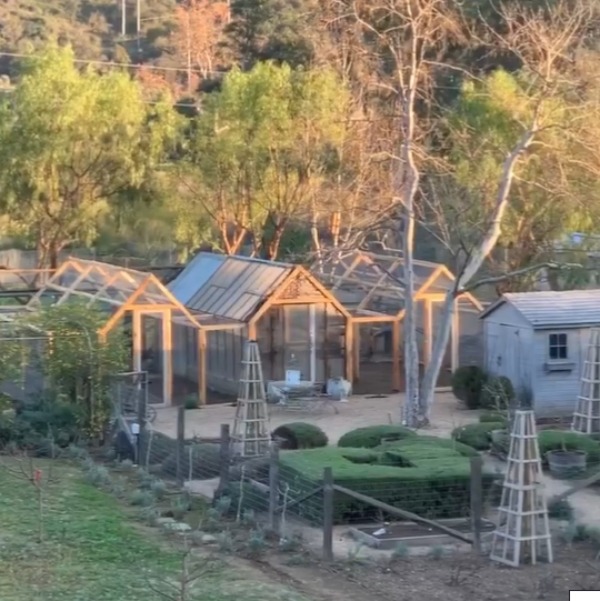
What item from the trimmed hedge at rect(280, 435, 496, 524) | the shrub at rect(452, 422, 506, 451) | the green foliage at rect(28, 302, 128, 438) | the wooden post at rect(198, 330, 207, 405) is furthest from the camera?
the wooden post at rect(198, 330, 207, 405)

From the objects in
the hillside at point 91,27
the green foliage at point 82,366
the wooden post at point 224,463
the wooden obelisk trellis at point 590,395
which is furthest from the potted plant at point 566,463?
the hillside at point 91,27

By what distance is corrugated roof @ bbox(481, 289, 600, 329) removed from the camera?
2523cm

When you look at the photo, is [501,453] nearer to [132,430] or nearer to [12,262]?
[132,430]

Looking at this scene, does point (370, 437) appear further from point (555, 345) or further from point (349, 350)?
point (349, 350)

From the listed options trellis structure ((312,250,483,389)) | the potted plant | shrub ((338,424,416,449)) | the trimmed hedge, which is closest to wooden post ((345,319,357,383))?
trellis structure ((312,250,483,389))

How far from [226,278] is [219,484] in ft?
41.0

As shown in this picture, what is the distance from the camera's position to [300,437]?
2000cm

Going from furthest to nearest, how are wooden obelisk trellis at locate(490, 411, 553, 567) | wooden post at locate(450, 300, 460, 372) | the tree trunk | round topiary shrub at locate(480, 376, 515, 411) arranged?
wooden post at locate(450, 300, 460, 372) → round topiary shrub at locate(480, 376, 515, 411) → the tree trunk → wooden obelisk trellis at locate(490, 411, 553, 567)

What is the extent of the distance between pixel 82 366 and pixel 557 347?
947 centimetres

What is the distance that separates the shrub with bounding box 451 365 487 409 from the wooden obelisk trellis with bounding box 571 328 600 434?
2984 mm

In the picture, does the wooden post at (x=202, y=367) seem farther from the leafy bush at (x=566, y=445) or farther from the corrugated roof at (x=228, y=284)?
the leafy bush at (x=566, y=445)

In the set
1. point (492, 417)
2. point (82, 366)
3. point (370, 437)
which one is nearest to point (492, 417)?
point (492, 417)

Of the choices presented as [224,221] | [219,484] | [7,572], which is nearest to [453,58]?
[224,221]

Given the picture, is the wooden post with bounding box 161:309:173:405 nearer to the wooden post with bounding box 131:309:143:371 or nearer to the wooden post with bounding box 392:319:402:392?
the wooden post with bounding box 131:309:143:371
